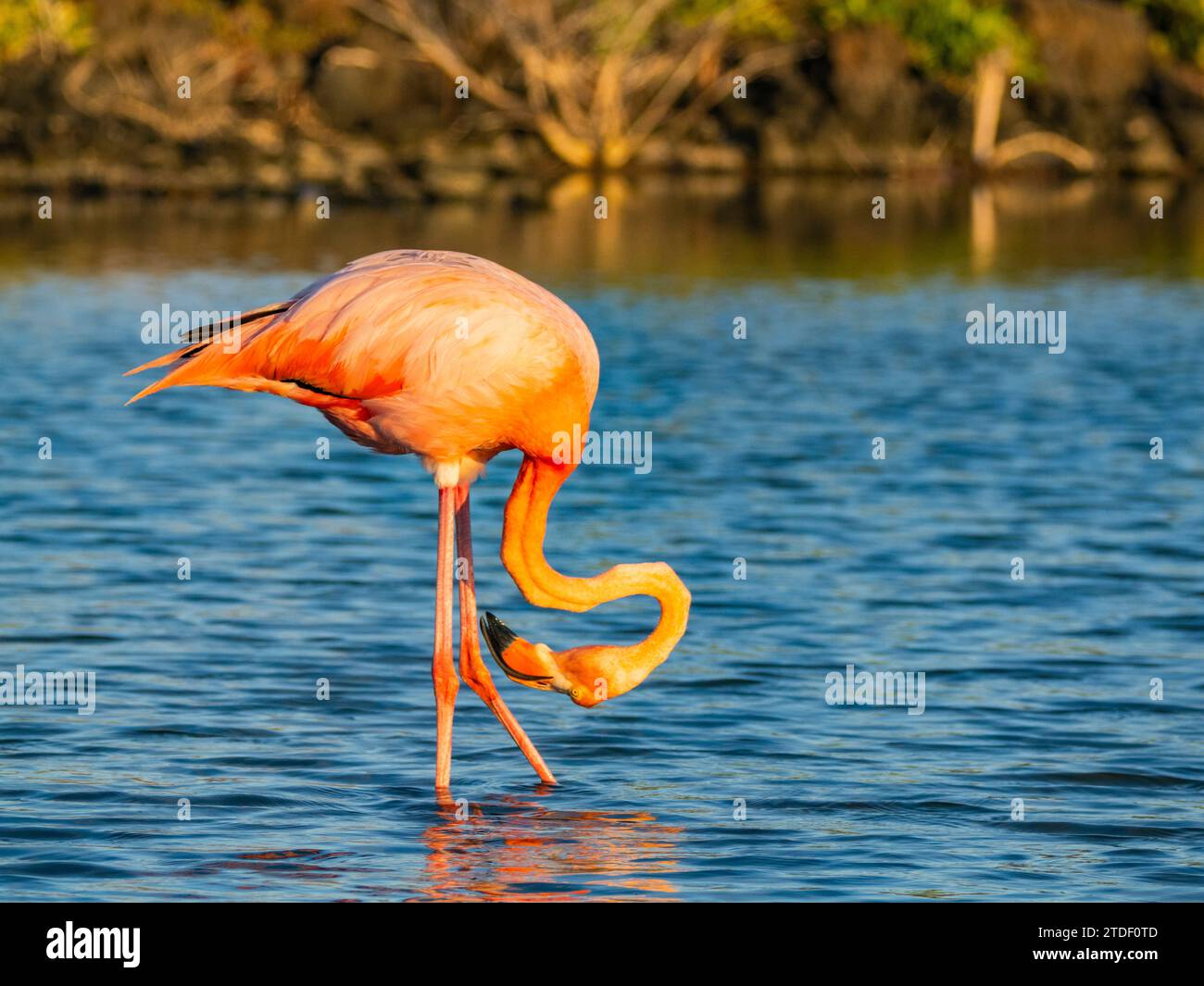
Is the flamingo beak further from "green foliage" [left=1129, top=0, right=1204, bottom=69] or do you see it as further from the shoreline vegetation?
"green foliage" [left=1129, top=0, right=1204, bottom=69]

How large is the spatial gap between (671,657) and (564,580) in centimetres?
290

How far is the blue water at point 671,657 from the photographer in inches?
315

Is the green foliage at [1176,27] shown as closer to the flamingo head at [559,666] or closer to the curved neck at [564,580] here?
the curved neck at [564,580]

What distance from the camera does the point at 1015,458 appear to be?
55.8ft

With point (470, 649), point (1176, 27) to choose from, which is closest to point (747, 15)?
point (1176, 27)

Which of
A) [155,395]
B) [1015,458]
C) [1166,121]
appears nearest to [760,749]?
[1015,458]

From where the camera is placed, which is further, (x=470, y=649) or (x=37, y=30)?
(x=37, y=30)

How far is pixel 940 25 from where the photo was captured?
51906 millimetres

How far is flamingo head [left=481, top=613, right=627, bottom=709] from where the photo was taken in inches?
312

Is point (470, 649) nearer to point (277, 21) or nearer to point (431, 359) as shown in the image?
point (431, 359)

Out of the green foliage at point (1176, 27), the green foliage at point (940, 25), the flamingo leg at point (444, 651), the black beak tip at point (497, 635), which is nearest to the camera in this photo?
the black beak tip at point (497, 635)

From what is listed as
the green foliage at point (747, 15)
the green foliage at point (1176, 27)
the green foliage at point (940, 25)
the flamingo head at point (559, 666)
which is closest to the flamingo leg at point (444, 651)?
the flamingo head at point (559, 666)

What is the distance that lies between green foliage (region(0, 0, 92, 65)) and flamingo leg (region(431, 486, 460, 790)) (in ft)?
143

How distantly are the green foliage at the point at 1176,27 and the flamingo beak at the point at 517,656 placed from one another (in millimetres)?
53001
